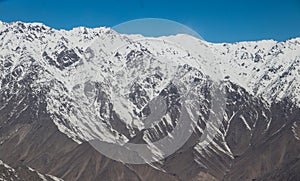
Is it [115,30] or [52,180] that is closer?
[115,30]

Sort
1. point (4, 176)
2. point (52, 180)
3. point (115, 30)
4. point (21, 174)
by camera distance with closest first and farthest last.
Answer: point (115, 30), point (4, 176), point (21, 174), point (52, 180)

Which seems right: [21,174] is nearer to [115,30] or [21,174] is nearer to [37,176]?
[37,176]

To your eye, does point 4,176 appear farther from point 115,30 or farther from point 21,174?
point 115,30

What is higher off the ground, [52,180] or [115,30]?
[52,180]

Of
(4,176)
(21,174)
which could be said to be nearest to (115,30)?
(4,176)

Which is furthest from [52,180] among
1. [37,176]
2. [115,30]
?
[115,30]

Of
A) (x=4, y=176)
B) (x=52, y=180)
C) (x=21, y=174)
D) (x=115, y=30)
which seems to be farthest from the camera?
(x=52, y=180)

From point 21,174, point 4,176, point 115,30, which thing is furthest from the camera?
point 21,174

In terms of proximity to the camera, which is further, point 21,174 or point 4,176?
point 21,174

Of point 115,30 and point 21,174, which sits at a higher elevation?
point 21,174

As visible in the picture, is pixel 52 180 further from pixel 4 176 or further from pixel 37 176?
pixel 4 176
